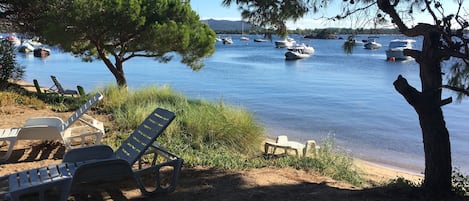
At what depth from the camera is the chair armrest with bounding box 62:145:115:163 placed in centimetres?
451

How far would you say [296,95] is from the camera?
21.2 meters

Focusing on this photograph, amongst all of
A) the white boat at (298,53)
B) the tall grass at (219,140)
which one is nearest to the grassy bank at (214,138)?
the tall grass at (219,140)

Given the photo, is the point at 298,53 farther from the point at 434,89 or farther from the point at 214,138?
the point at 434,89

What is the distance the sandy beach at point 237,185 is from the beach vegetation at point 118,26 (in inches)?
246

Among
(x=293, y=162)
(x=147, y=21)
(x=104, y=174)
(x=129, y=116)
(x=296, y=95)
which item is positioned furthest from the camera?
(x=296, y=95)

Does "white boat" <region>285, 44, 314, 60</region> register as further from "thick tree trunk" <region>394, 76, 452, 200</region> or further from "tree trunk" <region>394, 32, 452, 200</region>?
"thick tree trunk" <region>394, 76, 452, 200</region>

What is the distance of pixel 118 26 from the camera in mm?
12898

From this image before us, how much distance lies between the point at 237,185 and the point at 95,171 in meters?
1.49

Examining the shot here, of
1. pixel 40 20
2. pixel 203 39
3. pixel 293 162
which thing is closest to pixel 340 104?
pixel 203 39

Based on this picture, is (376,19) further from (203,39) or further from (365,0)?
(203,39)

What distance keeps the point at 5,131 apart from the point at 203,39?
8.48m

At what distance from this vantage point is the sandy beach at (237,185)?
446cm

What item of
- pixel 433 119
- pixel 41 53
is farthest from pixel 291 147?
pixel 41 53

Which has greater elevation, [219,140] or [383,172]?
[219,140]
